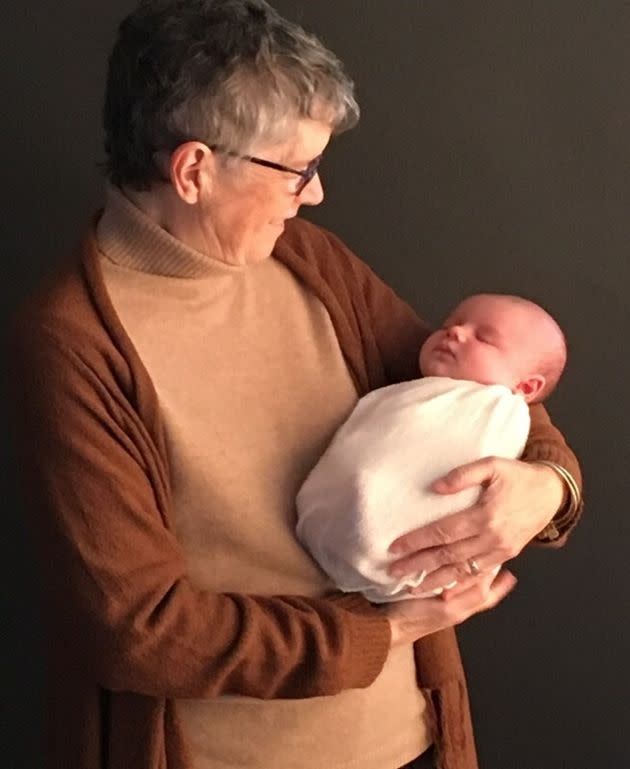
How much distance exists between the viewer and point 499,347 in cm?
139

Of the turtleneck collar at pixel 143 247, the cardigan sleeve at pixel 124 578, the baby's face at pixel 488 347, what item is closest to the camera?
the cardigan sleeve at pixel 124 578

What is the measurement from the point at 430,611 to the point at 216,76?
27.9 inches

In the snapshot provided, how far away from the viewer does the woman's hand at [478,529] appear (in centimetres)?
124

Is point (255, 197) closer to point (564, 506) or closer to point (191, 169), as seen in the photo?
point (191, 169)

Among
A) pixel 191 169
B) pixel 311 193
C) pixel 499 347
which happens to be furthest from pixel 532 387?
pixel 191 169

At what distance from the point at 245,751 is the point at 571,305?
0.88 metres

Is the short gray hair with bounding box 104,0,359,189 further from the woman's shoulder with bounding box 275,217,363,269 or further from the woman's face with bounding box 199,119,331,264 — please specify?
the woman's shoulder with bounding box 275,217,363,269

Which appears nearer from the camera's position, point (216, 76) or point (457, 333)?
point (216, 76)

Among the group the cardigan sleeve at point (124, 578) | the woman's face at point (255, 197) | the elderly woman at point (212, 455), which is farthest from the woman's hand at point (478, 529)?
the woman's face at point (255, 197)

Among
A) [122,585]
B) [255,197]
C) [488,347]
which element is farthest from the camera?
[488,347]

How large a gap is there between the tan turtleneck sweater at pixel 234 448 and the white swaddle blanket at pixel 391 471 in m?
0.05

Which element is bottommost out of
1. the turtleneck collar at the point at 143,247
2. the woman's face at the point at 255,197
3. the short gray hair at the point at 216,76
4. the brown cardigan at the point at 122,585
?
the brown cardigan at the point at 122,585

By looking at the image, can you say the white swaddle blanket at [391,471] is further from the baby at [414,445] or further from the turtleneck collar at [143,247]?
the turtleneck collar at [143,247]

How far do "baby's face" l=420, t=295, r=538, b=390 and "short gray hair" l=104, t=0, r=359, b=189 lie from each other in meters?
0.36
